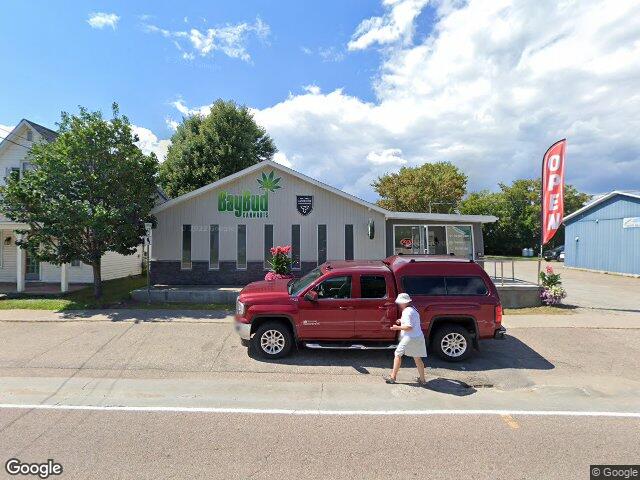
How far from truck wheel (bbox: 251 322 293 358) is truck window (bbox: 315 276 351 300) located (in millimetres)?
980

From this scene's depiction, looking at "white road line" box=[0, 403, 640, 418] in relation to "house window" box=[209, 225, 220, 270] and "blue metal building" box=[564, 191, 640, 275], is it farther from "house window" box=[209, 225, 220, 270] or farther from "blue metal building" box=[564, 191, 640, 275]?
"blue metal building" box=[564, 191, 640, 275]

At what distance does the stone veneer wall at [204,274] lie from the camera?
1532cm

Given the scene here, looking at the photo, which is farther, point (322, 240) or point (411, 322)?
point (322, 240)

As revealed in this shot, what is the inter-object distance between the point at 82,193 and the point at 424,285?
36.7 ft

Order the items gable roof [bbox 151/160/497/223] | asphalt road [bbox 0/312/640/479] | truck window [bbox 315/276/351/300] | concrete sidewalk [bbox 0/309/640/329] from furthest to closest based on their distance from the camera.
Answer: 1. gable roof [bbox 151/160/497/223]
2. concrete sidewalk [bbox 0/309/640/329]
3. truck window [bbox 315/276/351/300]
4. asphalt road [bbox 0/312/640/479]

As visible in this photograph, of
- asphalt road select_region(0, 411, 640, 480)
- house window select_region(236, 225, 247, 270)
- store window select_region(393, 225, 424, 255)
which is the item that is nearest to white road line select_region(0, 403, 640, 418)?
asphalt road select_region(0, 411, 640, 480)

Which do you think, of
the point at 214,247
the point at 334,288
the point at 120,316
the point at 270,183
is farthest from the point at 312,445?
the point at 270,183

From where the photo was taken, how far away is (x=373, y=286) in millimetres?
7598

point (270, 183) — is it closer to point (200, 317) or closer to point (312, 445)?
point (200, 317)

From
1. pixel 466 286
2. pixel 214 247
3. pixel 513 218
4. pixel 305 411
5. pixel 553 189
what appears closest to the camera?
pixel 305 411

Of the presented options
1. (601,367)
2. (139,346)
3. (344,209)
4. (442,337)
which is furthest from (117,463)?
(344,209)

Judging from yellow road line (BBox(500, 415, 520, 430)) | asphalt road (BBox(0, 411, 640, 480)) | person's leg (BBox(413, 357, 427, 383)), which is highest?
person's leg (BBox(413, 357, 427, 383))

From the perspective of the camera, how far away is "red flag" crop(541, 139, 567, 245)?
12820mm

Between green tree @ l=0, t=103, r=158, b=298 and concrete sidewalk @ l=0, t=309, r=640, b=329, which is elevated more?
green tree @ l=0, t=103, r=158, b=298
